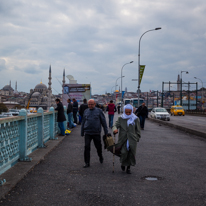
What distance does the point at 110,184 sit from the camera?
553 centimetres

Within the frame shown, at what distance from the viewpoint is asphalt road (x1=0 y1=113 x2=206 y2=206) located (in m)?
4.58

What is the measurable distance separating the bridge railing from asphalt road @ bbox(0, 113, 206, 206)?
498 millimetres

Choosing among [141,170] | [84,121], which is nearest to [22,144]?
[84,121]

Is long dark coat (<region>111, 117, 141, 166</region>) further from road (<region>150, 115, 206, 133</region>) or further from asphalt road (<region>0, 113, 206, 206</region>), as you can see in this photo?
road (<region>150, 115, 206, 133</region>)

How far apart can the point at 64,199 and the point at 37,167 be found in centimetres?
252

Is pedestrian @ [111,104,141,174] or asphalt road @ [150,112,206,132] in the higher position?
pedestrian @ [111,104,141,174]

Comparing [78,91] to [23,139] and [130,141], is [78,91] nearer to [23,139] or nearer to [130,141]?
[23,139]

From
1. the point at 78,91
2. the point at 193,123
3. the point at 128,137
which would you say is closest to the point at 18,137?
the point at 128,137

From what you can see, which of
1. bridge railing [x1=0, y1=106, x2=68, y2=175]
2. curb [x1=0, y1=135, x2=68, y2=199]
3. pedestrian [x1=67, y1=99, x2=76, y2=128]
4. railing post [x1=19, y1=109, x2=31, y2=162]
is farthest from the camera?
pedestrian [x1=67, y1=99, x2=76, y2=128]

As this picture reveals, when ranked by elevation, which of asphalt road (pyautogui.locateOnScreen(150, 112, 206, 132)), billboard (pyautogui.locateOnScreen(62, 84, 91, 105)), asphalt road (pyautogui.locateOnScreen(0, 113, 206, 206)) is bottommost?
asphalt road (pyautogui.locateOnScreen(150, 112, 206, 132))

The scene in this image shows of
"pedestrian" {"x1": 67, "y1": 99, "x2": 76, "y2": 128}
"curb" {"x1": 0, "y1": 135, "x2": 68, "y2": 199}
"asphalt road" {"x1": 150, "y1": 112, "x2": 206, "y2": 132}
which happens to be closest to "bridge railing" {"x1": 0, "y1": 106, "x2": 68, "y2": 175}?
"curb" {"x1": 0, "y1": 135, "x2": 68, "y2": 199}

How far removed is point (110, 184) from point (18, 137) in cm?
261

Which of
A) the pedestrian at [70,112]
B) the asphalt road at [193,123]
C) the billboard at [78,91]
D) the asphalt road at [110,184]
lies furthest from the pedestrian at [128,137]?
the billboard at [78,91]

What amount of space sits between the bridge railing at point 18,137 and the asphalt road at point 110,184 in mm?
498
